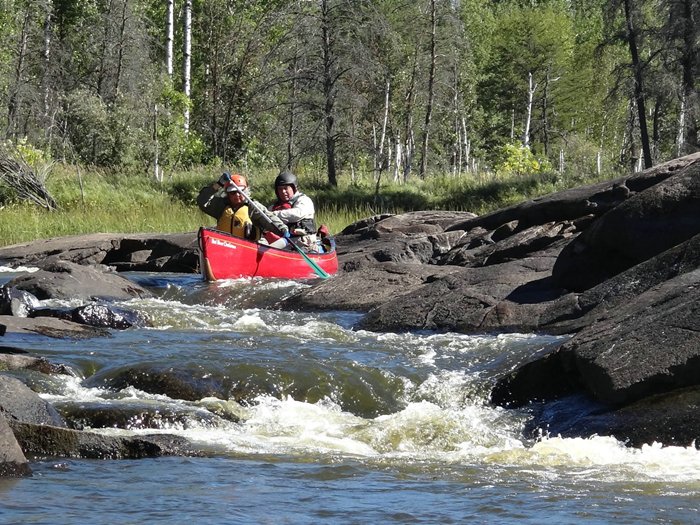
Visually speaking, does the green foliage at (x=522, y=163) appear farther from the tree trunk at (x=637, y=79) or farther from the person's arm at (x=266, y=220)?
the person's arm at (x=266, y=220)

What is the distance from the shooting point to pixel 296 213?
725 inches

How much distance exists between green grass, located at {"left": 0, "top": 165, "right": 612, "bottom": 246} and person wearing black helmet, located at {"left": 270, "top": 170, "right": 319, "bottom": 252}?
23.4 ft

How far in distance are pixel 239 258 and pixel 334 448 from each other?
9.79 m

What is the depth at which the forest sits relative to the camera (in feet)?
98.8

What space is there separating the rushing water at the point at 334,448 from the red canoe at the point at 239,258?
13.6 ft

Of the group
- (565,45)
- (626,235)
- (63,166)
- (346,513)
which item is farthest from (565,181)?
(565,45)

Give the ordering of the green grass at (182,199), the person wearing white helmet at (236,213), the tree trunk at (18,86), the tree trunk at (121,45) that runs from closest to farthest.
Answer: the person wearing white helmet at (236,213)
the green grass at (182,199)
the tree trunk at (121,45)
the tree trunk at (18,86)

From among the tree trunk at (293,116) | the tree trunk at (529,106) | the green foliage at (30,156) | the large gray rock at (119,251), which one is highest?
the tree trunk at (529,106)

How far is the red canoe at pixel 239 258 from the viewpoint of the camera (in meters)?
17.0

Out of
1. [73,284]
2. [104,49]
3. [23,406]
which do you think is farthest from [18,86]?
[23,406]

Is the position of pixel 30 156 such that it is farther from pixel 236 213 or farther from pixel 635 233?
pixel 635 233

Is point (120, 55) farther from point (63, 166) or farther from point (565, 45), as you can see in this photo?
point (565, 45)

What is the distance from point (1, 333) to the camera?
11.1m

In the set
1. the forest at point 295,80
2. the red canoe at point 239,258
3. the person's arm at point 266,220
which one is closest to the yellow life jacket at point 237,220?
the person's arm at point 266,220
